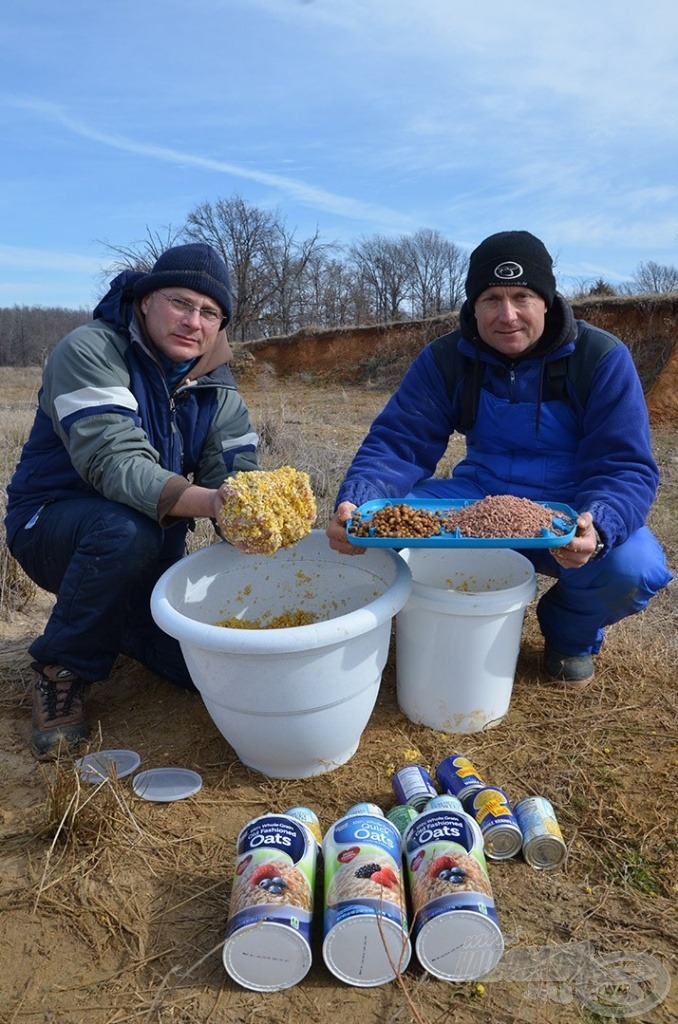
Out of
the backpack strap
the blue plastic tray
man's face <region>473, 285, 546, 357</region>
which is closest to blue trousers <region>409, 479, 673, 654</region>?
the blue plastic tray

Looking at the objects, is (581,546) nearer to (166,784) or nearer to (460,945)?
(460,945)

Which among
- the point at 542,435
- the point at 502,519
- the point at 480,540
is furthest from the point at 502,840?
the point at 542,435

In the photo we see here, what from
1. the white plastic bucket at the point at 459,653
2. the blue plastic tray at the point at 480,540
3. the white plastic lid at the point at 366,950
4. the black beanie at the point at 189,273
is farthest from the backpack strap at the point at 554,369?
the white plastic lid at the point at 366,950

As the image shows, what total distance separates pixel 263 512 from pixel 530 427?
1.17m

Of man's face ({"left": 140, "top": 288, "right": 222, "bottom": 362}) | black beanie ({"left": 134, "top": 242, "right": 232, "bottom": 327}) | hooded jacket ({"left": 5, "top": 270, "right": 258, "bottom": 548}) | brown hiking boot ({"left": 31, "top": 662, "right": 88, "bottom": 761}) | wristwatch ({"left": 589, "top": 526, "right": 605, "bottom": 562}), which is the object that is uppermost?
black beanie ({"left": 134, "top": 242, "right": 232, "bottom": 327})

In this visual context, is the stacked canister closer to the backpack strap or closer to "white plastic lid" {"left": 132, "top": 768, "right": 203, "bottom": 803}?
"white plastic lid" {"left": 132, "top": 768, "right": 203, "bottom": 803}

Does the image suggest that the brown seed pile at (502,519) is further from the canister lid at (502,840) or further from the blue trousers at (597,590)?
the canister lid at (502,840)

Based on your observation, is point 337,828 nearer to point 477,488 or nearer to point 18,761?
point 18,761

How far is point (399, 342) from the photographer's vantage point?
17828mm

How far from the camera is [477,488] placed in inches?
115

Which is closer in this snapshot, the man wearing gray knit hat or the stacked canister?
the stacked canister

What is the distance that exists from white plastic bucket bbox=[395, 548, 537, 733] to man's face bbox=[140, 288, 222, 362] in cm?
110

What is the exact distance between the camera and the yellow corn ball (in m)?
2.08

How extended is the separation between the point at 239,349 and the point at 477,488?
17438mm
